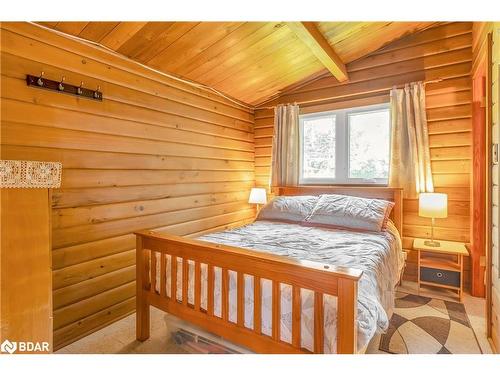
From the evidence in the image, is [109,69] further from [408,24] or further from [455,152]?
[455,152]

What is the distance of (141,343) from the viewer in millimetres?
1770

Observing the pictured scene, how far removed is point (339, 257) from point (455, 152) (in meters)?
1.98

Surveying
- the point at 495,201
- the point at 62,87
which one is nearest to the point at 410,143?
the point at 495,201

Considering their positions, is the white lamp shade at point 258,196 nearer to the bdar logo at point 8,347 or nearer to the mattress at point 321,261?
the mattress at point 321,261

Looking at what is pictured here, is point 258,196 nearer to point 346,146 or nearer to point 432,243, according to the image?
point 346,146

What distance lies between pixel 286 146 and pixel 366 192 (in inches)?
45.2

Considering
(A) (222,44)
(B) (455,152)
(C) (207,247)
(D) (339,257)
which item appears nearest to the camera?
(C) (207,247)

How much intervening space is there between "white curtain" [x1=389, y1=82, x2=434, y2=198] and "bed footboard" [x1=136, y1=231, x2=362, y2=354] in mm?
2147

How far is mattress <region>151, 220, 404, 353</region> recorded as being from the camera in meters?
1.15

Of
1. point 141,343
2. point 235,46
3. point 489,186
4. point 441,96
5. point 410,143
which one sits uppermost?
point 235,46

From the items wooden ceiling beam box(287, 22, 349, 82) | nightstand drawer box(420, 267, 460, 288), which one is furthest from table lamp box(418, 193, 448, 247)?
wooden ceiling beam box(287, 22, 349, 82)

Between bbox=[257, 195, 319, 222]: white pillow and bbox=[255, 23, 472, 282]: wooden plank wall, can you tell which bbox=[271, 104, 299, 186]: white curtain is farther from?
bbox=[255, 23, 472, 282]: wooden plank wall

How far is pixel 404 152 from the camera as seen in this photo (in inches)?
111
